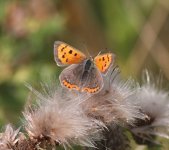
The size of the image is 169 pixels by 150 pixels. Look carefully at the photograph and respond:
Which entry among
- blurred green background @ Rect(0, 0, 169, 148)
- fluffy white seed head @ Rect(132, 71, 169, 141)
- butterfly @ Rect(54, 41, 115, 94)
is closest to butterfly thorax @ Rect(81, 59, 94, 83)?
butterfly @ Rect(54, 41, 115, 94)

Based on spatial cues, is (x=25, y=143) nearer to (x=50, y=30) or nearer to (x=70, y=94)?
(x=70, y=94)

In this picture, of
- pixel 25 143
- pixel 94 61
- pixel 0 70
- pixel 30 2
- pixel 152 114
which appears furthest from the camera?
pixel 30 2

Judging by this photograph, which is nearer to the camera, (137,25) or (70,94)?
(70,94)

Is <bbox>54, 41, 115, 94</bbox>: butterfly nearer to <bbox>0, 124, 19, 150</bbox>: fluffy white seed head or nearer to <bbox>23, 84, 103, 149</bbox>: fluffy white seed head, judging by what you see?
<bbox>23, 84, 103, 149</bbox>: fluffy white seed head

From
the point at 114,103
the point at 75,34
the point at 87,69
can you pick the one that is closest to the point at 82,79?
the point at 87,69

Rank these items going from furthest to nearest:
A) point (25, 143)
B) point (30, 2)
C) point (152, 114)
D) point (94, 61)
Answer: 1. point (30, 2)
2. point (152, 114)
3. point (94, 61)
4. point (25, 143)

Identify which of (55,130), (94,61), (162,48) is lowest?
(162,48)

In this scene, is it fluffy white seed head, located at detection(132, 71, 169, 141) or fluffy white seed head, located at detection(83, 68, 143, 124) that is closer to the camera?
fluffy white seed head, located at detection(83, 68, 143, 124)

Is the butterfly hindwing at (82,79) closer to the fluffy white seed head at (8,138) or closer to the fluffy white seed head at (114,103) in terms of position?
the fluffy white seed head at (114,103)

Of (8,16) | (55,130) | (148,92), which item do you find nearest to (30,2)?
(8,16)
